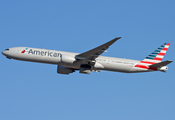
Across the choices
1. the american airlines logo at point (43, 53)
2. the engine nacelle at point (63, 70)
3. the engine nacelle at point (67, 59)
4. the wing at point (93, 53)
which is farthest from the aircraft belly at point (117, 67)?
the american airlines logo at point (43, 53)

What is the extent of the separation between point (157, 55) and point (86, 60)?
14.4m

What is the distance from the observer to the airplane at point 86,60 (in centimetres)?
4797

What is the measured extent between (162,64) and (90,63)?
12455mm

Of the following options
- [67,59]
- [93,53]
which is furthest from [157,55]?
[67,59]

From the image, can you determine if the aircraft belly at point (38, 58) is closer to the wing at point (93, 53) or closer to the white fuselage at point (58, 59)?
the white fuselage at point (58, 59)

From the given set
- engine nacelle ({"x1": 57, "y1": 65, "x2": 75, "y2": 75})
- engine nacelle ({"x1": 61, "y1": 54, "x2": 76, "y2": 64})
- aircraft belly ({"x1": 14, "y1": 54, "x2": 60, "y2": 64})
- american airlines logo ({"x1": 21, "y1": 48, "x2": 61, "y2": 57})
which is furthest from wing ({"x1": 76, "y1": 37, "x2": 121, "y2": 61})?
engine nacelle ({"x1": 57, "y1": 65, "x2": 75, "y2": 75})

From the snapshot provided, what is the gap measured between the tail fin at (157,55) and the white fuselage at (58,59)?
406cm

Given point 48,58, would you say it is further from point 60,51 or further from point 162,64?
point 162,64

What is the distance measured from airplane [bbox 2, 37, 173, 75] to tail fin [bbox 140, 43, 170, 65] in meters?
0.21

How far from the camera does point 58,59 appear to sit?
158 ft

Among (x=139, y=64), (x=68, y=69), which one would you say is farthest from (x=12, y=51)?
(x=139, y=64)

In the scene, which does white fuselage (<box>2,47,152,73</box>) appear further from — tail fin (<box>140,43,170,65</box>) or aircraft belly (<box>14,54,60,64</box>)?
tail fin (<box>140,43,170,65</box>)

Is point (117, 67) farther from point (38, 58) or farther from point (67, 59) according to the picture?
point (38, 58)

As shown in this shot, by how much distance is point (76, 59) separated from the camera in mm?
48281
